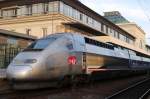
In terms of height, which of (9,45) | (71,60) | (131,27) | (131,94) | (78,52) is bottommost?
(131,94)

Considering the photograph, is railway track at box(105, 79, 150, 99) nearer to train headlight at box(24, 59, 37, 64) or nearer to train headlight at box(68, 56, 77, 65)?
train headlight at box(68, 56, 77, 65)

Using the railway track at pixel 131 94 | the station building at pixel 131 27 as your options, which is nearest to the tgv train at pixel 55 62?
the railway track at pixel 131 94

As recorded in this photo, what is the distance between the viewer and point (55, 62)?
17.3m

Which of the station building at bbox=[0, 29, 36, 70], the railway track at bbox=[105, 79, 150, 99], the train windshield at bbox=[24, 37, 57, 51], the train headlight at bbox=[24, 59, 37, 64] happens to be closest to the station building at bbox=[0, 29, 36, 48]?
the station building at bbox=[0, 29, 36, 70]

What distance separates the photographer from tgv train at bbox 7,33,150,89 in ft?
51.9

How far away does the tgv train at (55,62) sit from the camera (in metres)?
15.8

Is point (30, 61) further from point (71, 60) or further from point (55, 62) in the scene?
point (71, 60)

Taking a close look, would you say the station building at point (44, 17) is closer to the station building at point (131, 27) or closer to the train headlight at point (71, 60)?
the train headlight at point (71, 60)

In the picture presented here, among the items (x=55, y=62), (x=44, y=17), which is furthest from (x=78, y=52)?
(x=44, y=17)

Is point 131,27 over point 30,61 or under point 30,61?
over

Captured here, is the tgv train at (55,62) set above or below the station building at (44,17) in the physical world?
below

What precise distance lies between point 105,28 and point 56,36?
58185 millimetres

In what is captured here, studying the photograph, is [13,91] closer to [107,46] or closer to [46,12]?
[107,46]

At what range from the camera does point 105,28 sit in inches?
3019
